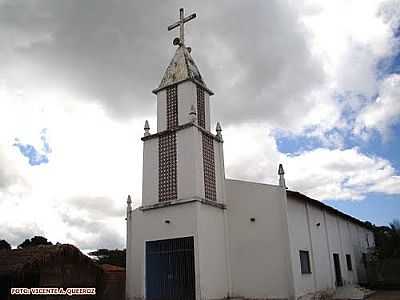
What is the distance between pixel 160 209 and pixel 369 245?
21273 mm

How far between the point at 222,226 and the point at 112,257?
596 inches

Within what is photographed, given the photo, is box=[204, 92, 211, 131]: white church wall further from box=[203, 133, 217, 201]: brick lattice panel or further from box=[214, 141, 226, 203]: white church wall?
box=[214, 141, 226, 203]: white church wall

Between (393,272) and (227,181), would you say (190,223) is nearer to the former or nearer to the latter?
(227,181)

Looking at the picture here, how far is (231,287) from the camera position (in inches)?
686

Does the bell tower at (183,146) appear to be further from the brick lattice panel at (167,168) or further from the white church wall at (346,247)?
the white church wall at (346,247)

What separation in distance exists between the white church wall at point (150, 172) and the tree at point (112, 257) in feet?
37.5

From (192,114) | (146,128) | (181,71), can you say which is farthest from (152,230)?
(181,71)

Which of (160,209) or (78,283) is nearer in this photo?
(78,283)

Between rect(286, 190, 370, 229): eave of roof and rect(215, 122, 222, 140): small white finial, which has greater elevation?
rect(215, 122, 222, 140): small white finial

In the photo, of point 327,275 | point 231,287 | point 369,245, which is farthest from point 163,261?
point 369,245

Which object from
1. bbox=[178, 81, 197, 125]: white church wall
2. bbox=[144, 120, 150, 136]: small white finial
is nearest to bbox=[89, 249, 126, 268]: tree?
bbox=[144, 120, 150, 136]: small white finial

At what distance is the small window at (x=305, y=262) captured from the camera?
1764cm

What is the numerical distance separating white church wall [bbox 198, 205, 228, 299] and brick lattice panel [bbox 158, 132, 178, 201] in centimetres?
182

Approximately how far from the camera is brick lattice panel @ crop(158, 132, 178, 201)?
58.7ft
